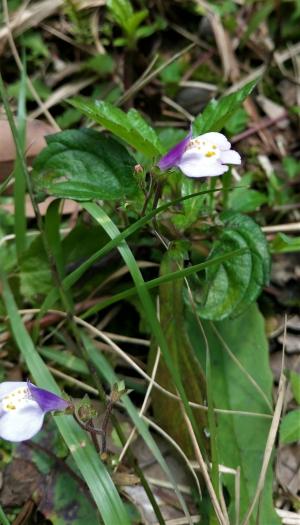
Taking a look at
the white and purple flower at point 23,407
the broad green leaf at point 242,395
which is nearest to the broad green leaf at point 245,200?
the broad green leaf at point 242,395

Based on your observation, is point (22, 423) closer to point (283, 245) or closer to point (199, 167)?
point (199, 167)

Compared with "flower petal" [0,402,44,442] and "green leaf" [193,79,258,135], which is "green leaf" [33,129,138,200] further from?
"flower petal" [0,402,44,442]

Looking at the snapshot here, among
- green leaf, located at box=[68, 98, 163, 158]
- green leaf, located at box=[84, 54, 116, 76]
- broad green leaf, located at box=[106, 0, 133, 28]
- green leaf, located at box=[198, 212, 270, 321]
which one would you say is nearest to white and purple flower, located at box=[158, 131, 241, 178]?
green leaf, located at box=[68, 98, 163, 158]

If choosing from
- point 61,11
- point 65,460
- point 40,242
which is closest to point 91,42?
point 61,11

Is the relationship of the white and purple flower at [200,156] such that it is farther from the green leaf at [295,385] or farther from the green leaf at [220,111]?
the green leaf at [295,385]

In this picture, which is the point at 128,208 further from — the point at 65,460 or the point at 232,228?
the point at 65,460

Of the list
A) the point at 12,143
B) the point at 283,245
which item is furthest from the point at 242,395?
the point at 12,143
